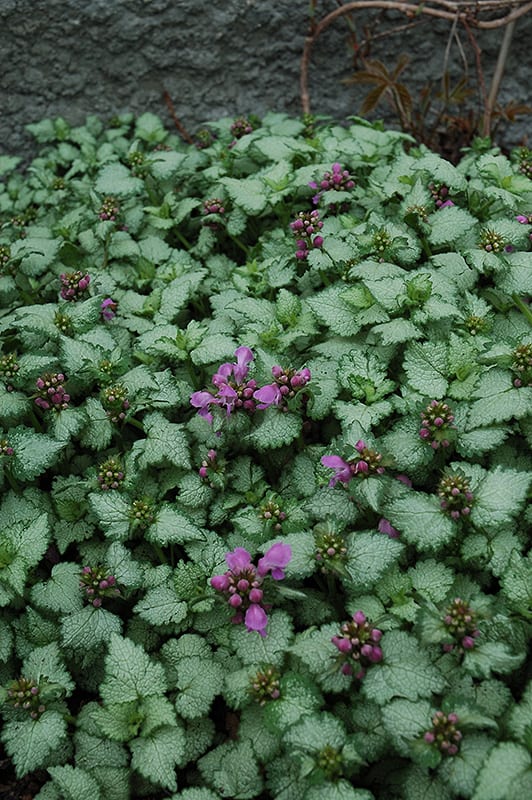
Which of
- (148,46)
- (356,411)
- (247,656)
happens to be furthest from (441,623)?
(148,46)

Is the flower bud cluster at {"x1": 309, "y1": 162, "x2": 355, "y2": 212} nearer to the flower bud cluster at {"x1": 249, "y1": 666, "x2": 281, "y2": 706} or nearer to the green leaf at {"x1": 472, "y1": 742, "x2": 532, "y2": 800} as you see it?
the flower bud cluster at {"x1": 249, "y1": 666, "x2": 281, "y2": 706}

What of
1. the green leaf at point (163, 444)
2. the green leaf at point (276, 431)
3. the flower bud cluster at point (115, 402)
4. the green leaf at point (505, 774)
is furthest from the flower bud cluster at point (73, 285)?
the green leaf at point (505, 774)

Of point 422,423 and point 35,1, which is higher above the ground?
point 35,1

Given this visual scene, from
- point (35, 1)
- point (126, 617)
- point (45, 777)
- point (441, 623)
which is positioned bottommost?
point (45, 777)

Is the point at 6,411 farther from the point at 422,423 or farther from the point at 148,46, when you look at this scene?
the point at 148,46

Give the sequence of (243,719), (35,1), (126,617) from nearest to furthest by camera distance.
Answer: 1. (243,719)
2. (126,617)
3. (35,1)

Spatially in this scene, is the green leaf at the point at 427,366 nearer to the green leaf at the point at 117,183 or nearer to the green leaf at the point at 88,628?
the green leaf at the point at 88,628

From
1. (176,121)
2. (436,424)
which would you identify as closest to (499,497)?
(436,424)

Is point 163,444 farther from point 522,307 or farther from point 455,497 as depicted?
point 522,307
